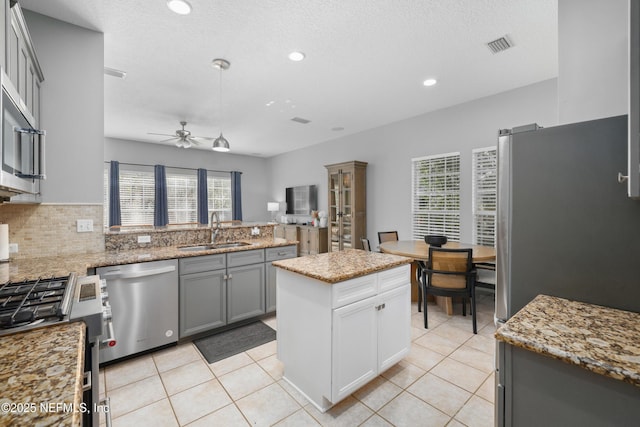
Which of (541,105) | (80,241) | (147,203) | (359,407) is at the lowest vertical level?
(359,407)

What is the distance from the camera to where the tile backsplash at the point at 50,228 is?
7.13 feet

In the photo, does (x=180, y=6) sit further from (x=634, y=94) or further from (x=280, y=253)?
(x=634, y=94)

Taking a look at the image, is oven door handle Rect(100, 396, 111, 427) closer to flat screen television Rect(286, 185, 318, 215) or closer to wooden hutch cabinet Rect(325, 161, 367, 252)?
wooden hutch cabinet Rect(325, 161, 367, 252)

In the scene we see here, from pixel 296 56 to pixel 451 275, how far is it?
2853mm

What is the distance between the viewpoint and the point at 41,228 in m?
2.26

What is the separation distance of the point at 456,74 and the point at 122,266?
4.07 meters

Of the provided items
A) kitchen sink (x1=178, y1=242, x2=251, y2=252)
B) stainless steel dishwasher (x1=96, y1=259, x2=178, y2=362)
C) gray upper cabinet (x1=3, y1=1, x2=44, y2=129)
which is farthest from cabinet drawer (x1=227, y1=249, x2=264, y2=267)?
gray upper cabinet (x1=3, y1=1, x2=44, y2=129)

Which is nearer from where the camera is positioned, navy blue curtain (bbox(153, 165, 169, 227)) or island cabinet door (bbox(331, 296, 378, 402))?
island cabinet door (bbox(331, 296, 378, 402))

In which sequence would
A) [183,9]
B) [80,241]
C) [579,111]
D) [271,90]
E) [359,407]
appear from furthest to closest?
[271,90] → [80,241] → [183,9] → [359,407] → [579,111]

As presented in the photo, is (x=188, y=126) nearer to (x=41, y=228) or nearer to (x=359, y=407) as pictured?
(x=41, y=228)

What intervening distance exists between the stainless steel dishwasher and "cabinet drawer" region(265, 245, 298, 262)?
99cm

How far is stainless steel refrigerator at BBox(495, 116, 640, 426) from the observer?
106 cm

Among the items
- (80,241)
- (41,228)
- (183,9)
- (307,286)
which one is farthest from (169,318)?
(183,9)

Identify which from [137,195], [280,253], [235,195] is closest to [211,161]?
[235,195]
